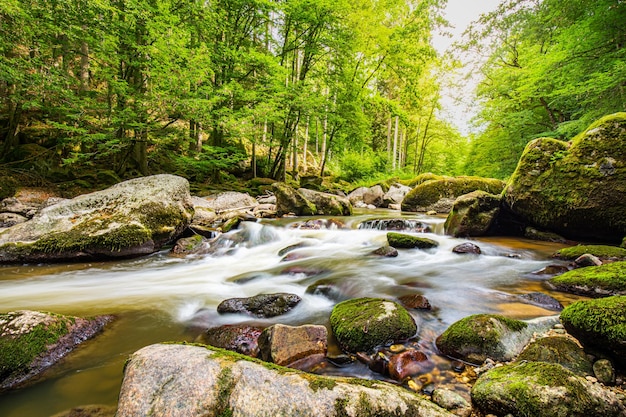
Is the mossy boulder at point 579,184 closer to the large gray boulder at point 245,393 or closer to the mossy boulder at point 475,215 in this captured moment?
the mossy boulder at point 475,215

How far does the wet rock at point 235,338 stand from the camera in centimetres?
287

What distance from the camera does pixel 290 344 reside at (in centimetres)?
264

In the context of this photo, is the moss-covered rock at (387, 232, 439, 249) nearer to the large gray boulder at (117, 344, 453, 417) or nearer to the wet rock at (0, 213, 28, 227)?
the large gray boulder at (117, 344, 453, 417)

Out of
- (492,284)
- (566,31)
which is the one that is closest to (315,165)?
(566,31)

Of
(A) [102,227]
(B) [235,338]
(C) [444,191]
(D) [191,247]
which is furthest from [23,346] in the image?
(C) [444,191]

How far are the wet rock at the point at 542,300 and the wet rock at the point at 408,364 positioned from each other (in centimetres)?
181

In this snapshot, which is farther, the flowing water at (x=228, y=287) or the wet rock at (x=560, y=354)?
the flowing water at (x=228, y=287)

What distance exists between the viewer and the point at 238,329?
3139 mm

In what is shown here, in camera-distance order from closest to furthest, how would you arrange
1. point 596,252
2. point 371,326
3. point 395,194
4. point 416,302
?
point 371,326
point 416,302
point 596,252
point 395,194

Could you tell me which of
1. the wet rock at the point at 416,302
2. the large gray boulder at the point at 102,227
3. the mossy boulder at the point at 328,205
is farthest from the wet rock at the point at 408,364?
the mossy boulder at the point at 328,205

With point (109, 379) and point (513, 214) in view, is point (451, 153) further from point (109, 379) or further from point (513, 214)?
point (109, 379)

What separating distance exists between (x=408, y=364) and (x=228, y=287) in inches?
137

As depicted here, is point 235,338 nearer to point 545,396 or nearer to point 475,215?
point 545,396

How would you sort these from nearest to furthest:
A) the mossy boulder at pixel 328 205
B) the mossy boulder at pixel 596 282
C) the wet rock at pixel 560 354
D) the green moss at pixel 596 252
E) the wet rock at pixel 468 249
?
1. the wet rock at pixel 560 354
2. the mossy boulder at pixel 596 282
3. the green moss at pixel 596 252
4. the wet rock at pixel 468 249
5. the mossy boulder at pixel 328 205
